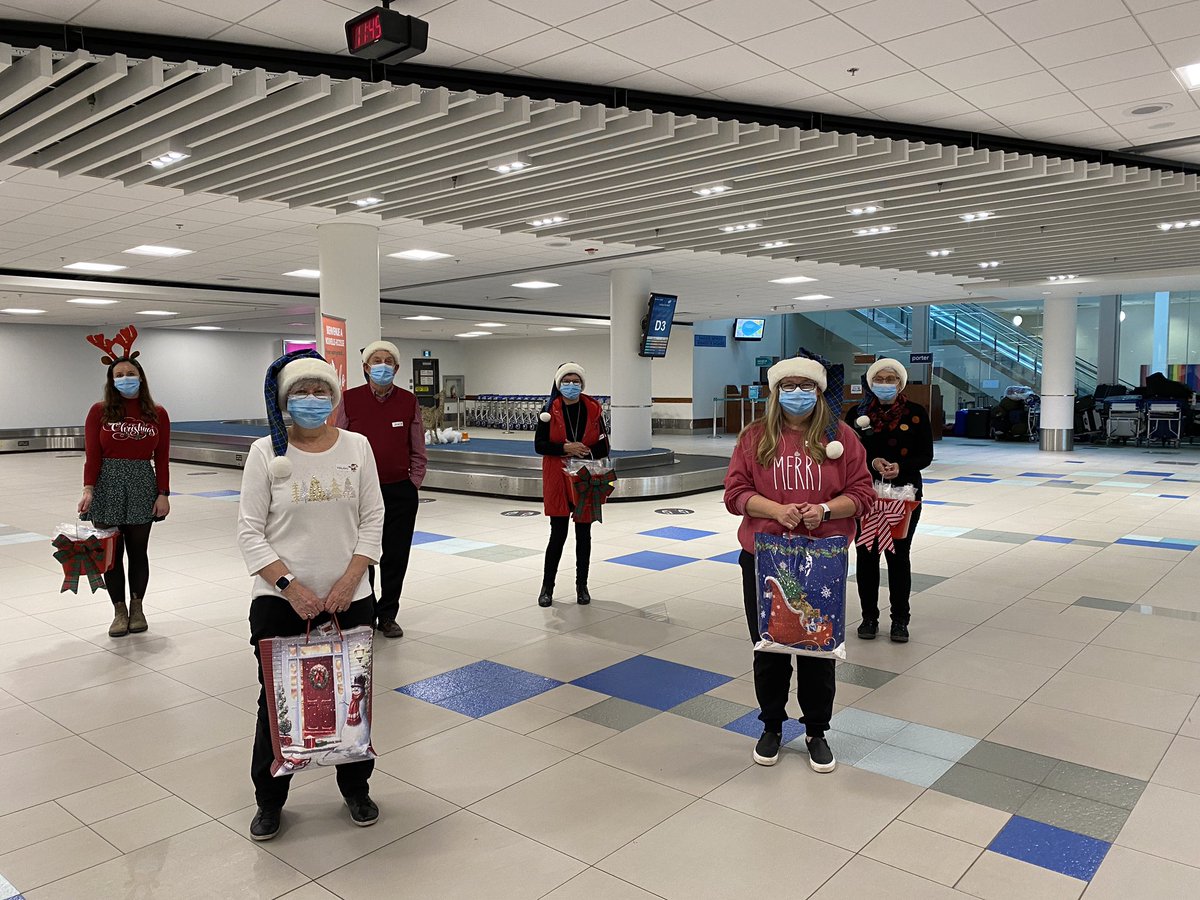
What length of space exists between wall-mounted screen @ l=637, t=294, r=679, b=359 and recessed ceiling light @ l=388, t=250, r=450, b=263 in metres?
3.56

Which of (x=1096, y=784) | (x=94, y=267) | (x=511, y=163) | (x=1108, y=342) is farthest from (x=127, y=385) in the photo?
(x=1108, y=342)

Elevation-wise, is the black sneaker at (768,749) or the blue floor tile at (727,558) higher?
the black sneaker at (768,749)

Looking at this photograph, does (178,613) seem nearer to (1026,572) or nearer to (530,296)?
(1026,572)

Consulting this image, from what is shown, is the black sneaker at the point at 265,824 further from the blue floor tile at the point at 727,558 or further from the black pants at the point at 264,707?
the blue floor tile at the point at 727,558

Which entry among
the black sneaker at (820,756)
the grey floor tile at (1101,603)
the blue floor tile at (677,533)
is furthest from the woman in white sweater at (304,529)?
the blue floor tile at (677,533)

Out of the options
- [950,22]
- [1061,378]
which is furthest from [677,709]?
[1061,378]

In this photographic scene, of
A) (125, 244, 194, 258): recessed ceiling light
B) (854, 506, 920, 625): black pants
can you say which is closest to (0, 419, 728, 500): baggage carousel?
(125, 244, 194, 258): recessed ceiling light

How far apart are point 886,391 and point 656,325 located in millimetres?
9812

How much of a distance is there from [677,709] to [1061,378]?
747 inches

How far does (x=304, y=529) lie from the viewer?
2.71 metres

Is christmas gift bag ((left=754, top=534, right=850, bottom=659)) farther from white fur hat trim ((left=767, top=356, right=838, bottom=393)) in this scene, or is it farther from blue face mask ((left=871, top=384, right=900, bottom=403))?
blue face mask ((left=871, top=384, right=900, bottom=403))

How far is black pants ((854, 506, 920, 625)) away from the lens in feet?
16.2

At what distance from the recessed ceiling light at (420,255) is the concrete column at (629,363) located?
3.07 m

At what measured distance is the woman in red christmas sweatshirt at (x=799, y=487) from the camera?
3.17 m
